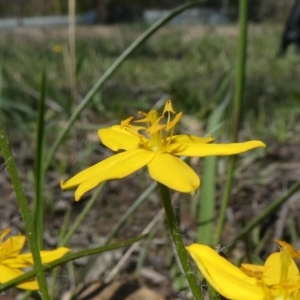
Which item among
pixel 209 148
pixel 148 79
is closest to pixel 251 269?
pixel 209 148

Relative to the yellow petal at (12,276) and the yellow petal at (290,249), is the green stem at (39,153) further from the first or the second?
the yellow petal at (290,249)

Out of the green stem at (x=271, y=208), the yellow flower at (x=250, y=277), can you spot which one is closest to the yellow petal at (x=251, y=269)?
the yellow flower at (x=250, y=277)

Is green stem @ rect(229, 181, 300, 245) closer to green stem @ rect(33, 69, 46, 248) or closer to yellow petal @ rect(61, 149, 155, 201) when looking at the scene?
green stem @ rect(33, 69, 46, 248)

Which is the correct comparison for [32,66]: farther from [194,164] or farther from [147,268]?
[147,268]

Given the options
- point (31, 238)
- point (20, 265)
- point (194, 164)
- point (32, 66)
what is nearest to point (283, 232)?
point (194, 164)

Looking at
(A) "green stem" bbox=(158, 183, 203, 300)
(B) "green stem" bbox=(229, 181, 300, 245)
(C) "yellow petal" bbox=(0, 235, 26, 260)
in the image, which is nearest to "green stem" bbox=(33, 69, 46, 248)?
(C) "yellow petal" bbox=(0, 235, 26, 260)

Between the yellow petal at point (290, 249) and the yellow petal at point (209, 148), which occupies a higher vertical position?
the yellow petal at point (209, 148)

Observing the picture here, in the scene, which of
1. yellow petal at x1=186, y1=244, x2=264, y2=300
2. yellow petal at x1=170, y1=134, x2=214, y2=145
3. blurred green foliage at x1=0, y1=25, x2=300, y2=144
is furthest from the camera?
blurred green foliage at x1=0, y1=25, x2=300, y2=144
